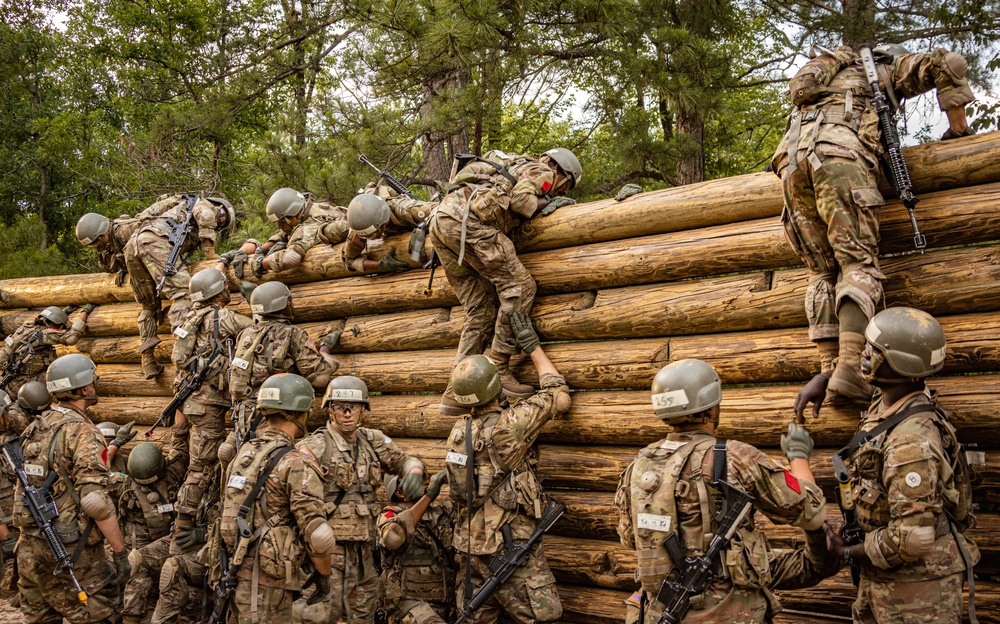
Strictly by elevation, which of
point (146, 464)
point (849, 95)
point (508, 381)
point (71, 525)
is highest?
point (849, 95)

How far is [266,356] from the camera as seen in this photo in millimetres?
9000

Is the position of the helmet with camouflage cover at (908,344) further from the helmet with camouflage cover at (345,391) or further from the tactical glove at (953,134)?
the helmet with camouflage cover at (345,391)

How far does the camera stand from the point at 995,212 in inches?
234

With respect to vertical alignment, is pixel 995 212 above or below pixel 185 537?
above

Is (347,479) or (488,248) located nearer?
(347,479)

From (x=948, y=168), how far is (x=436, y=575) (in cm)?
546

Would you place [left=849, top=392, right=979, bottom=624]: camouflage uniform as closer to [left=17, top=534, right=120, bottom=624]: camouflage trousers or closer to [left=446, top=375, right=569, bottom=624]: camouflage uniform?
[left=446, top=375, right=569, bottom=624]: camouflage uniform

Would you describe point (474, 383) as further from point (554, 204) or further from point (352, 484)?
point (554, 204)

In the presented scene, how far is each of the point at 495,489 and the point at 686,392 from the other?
88.2 inches

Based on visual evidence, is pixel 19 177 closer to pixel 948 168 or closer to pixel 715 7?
pixel 715 7

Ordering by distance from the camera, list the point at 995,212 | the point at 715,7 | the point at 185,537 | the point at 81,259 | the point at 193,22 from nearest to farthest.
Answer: the point at 995,212, the point at 185,537, the point at 715,7, the point at 193,22, the point at 81,259

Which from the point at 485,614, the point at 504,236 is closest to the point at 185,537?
the point at 485,614

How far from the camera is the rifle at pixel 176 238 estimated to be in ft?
36.8

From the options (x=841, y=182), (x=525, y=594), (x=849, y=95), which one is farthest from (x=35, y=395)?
(x=849, y=95)
